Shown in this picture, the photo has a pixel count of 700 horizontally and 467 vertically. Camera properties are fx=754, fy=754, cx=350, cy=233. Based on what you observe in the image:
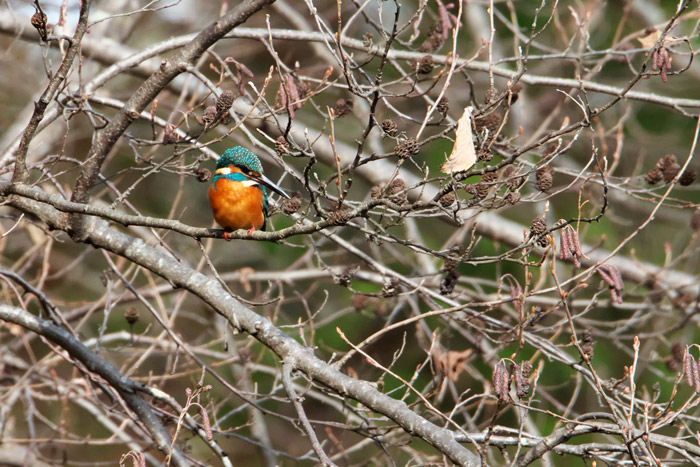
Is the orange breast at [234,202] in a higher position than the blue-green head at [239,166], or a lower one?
lower

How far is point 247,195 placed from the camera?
150 inches

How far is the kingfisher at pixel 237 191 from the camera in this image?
12.5 ft

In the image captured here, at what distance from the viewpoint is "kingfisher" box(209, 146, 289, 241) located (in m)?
3.81

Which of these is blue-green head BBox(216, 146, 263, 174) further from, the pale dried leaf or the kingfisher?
the pale dried leaf

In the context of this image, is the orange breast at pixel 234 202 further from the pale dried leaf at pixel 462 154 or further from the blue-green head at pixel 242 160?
the pale dried leaf at pixel 462 154

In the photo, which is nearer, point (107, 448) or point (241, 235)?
point (241, 235)

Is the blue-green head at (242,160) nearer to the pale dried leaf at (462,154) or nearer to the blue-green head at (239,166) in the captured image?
the blue-green head at (239,166)

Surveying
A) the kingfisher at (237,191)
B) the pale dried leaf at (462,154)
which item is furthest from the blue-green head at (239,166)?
the pale dried leaf at (462,154)

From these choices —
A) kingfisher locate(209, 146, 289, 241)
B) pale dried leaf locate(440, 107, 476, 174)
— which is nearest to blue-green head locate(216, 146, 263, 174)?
kingfisher locate(209, 146, 289, 241)

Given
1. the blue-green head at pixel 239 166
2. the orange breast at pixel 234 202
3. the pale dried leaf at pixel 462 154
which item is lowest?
the pale dried leaf at pixel 462 154

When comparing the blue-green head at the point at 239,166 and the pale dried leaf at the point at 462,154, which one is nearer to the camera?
the pale dried leaf at the point at 462,154

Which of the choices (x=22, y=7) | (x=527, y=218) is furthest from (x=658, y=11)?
(x=22, y=7)

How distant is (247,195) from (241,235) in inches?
35.9

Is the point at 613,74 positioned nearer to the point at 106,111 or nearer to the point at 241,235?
the point at 106,111
